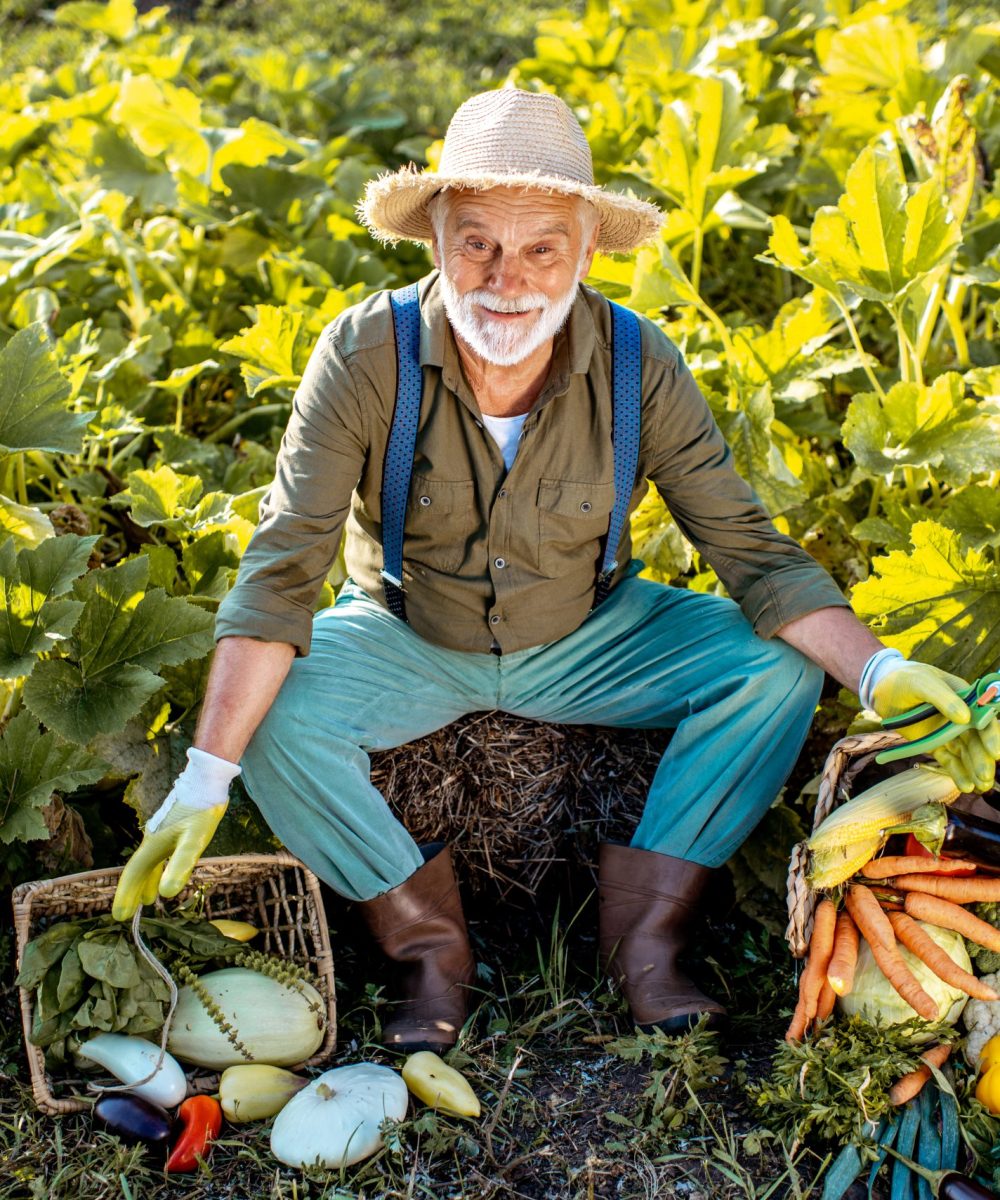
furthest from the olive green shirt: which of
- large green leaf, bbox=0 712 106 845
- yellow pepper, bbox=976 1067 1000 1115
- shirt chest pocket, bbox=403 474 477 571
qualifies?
yellow pepper, bbox=976 1067 1000 1115

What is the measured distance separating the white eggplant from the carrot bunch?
3.42ft

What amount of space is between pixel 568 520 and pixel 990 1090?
1.23 m

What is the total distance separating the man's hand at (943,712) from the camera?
2.30 m

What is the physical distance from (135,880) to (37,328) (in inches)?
48.1

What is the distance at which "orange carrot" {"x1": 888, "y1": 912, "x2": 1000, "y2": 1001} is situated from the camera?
234cm

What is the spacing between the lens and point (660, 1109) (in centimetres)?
233

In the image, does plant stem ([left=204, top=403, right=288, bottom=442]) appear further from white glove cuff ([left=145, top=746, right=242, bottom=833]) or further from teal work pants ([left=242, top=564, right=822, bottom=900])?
white glove cuff ([left=145, top=746, right=242, bottom=833])

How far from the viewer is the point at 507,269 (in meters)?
2.54

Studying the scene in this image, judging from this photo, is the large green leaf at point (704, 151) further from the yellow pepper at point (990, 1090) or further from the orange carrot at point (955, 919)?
the yellow pepper at point (990, 1090)

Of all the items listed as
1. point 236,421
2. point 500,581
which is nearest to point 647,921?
point 500,581

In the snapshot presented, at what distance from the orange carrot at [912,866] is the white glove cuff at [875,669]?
10.4 inches

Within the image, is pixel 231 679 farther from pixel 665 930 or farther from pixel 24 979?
pixel 665 930

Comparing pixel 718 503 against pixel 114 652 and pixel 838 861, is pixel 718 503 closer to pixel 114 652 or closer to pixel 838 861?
pixel 838 861

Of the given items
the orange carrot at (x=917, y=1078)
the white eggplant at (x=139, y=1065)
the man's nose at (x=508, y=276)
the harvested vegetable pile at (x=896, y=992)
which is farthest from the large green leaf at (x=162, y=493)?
the orange carrot at (x=917, y=1078)
